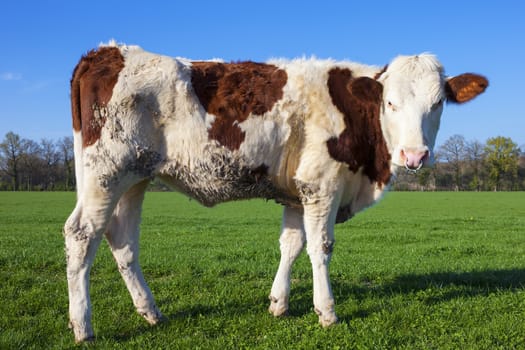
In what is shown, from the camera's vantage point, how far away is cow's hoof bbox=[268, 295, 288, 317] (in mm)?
5988

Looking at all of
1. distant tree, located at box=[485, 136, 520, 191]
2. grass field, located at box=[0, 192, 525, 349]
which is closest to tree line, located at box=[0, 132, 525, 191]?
distant tree, located at box=[485, 136, 520, 191]

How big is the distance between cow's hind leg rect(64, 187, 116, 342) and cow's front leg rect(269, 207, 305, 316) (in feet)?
7.38

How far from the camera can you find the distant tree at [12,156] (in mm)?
98375

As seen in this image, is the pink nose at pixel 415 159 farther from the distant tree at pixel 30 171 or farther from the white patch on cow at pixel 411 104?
the distant tree at pixel 30 171

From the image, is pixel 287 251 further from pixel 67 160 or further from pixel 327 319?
pixel 67 160

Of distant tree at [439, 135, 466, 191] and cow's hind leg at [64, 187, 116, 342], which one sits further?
distant tree at [439, 135, 466, 191]

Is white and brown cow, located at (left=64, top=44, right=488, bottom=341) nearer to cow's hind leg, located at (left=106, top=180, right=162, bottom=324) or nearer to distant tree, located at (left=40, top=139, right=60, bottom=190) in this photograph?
cow's hind leg, located at (left=106, top=180, right=162, bottom=324)

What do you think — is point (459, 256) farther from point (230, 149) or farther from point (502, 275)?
point (230, 149)

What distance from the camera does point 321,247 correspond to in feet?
18.4

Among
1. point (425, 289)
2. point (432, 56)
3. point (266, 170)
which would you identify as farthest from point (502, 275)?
point (266, 170)

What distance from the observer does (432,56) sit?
595 centimetres

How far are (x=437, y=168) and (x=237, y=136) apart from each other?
105 meters

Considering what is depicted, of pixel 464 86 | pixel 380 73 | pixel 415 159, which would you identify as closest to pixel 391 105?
pixel 380 73

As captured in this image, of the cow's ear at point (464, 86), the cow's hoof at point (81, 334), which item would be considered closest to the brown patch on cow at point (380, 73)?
the cow's ear at point (464, 86)
